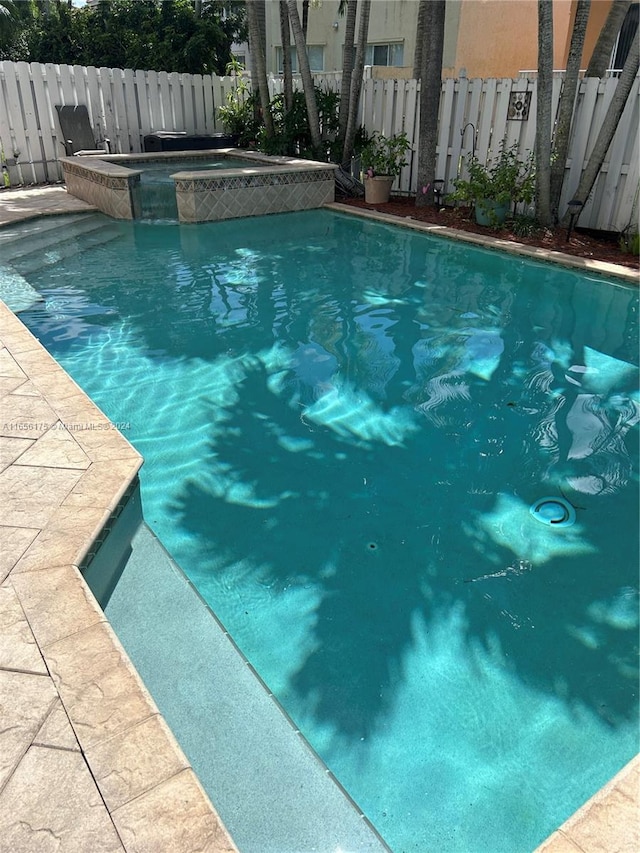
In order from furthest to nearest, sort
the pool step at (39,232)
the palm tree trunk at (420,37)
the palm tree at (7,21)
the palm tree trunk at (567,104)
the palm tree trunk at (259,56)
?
1. the palm tree at (7,21)
2. the palm tree trunk at (259,56)
3. the palm tree trunk at (420,37)
4. the pool step at (39,232)
5. the palm tree trunk at (567,104)

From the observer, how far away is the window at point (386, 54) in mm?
19628

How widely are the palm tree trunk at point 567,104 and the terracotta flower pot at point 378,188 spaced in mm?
3191

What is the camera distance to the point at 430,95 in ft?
33.5

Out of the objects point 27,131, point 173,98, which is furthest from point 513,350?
point 173,98

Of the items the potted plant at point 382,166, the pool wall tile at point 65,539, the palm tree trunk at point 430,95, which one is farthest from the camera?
the potted plant at point 382,166

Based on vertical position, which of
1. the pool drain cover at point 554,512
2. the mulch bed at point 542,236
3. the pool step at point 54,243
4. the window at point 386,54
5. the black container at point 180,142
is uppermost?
the window at point 386,54

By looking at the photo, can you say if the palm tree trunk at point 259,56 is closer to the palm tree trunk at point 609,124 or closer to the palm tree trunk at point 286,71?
the palm tree trunk at point 286,71

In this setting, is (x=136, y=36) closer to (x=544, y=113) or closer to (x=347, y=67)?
(x=347, y=67)

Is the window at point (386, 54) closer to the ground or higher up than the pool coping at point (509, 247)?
higher up

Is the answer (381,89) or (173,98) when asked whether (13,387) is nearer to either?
(381,89)

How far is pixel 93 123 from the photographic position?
13.8 m

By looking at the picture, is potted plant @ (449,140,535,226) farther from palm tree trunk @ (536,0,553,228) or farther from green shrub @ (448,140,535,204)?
palm tree trunk @ (536,0,553,228)

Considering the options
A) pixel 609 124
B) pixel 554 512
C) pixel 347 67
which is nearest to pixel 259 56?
pixel 347 67

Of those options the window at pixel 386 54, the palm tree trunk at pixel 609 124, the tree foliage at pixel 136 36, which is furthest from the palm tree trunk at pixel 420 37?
the tree foliage at pixel 136 36
